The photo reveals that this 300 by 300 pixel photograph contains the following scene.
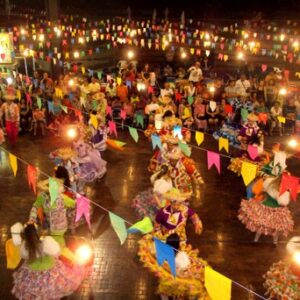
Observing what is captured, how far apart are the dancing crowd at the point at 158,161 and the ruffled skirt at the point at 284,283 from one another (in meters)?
0.01

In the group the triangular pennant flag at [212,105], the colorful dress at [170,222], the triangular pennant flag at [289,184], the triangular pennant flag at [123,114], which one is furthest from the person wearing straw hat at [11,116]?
the triangular pennant flag at [289,184]

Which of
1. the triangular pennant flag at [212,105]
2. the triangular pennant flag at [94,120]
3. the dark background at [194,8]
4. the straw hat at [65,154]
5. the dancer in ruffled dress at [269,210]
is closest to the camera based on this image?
the dancer in ruffled dress at [269,210]

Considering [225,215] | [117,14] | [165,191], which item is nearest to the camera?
[165,191]

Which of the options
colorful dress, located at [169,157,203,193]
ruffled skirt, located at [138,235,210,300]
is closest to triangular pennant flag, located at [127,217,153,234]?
ruffled skirt, located at [138,235,210,300]

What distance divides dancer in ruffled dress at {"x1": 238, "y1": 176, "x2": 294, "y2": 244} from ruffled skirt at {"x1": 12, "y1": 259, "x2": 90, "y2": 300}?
3.80 m

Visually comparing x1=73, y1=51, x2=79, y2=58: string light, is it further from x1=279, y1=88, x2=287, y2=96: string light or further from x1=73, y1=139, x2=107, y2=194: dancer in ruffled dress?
x1=73, y1=139, x2=107, y2=194: dancer in ruffled dress

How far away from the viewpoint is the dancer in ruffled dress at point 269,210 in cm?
815

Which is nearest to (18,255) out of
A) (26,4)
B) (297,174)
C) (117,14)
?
(297,174)

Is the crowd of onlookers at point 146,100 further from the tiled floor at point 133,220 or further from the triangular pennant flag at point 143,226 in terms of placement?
the triangular pennant flag at point 143,226

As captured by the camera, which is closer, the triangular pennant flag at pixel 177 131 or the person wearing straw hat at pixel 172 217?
the person wearing straw hat at pixel 172 217

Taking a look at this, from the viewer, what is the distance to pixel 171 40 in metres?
26.9

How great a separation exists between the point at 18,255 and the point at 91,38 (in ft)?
73.2

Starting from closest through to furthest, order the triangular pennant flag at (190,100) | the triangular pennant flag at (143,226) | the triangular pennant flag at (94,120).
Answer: the triangular pennant flag at (143,226) → the triangular pennant flag at (94,120) → the triangular pennant flag at (190,100)

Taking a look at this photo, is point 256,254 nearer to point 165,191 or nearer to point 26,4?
point 165,191
